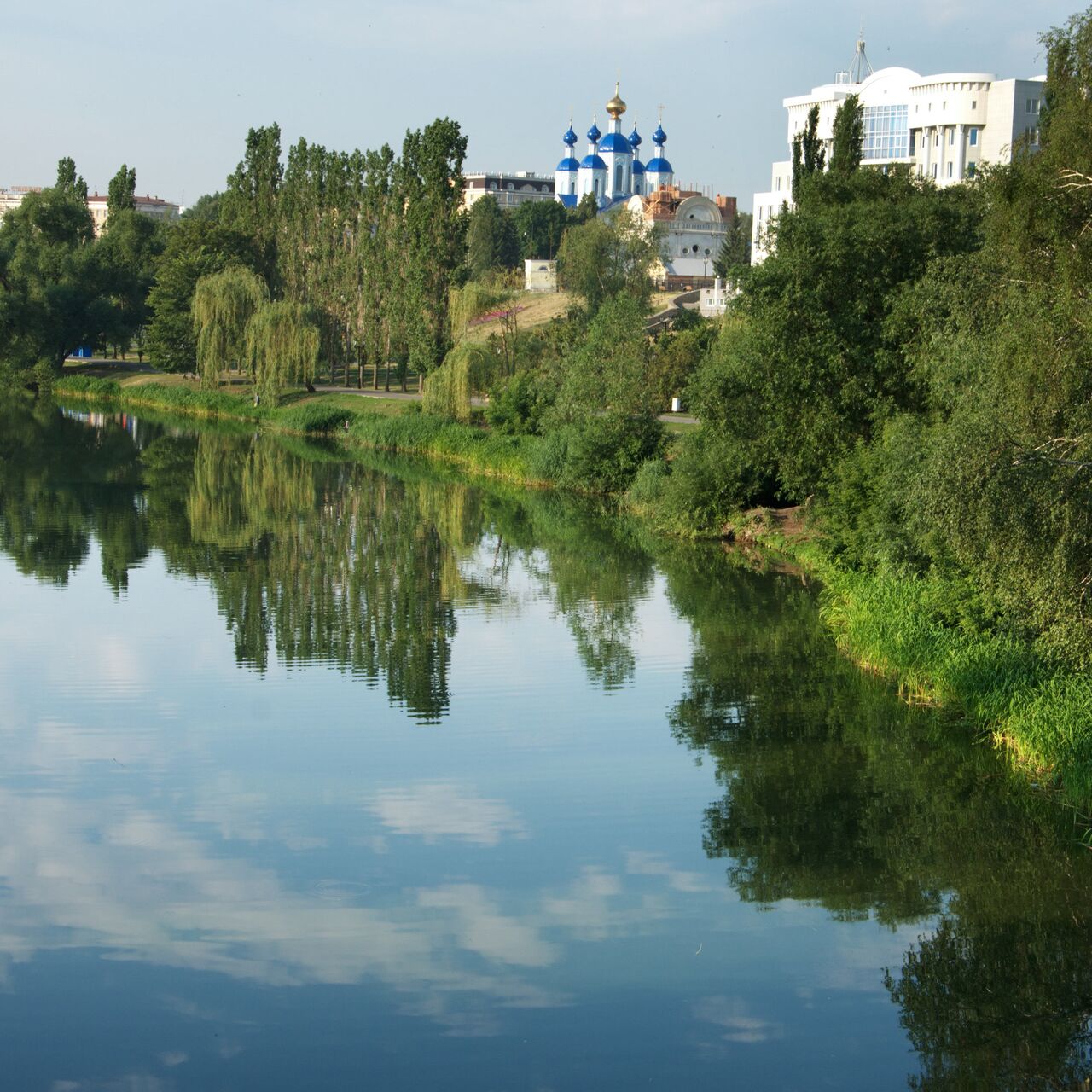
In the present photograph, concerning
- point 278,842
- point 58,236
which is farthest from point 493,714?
point 58,236

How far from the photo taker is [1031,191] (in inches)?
523

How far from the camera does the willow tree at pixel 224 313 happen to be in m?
50.1

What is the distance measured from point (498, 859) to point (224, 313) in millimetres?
42036

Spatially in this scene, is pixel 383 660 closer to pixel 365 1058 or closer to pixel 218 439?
pixel 365 1058

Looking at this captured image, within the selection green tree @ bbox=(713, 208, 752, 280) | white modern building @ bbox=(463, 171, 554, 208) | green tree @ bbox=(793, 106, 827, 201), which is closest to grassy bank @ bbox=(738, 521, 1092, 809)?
green tree @ bbox=(793, 106, 827, 201)

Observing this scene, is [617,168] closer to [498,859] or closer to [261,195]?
[261,195]

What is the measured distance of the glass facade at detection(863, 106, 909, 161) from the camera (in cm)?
6222

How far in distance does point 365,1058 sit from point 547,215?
287 feet

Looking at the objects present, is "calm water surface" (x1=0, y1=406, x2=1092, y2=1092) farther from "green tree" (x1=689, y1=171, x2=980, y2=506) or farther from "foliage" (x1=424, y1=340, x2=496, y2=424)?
"foliage" (x1=424, y1=340, x2=496, y2=424)

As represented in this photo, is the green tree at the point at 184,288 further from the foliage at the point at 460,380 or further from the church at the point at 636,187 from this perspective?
the church at the point at 636,187

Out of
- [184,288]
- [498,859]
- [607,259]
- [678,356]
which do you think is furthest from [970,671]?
[184,288]

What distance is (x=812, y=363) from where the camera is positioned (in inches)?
902

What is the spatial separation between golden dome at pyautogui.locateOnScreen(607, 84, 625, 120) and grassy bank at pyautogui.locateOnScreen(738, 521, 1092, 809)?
→ 89.3 meters

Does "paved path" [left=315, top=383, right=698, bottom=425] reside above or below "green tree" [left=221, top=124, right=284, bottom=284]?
below
